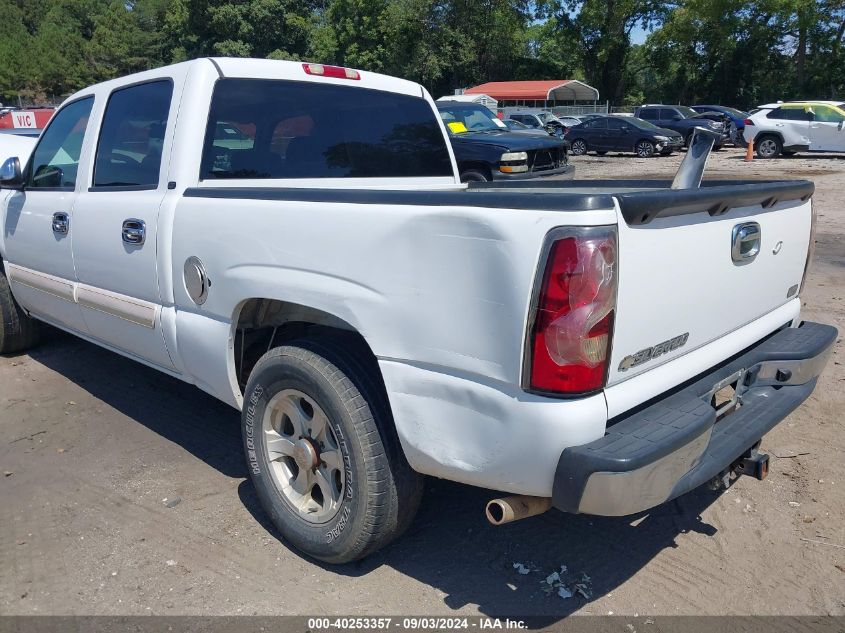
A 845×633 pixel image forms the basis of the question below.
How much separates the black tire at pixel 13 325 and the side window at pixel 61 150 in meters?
1.03

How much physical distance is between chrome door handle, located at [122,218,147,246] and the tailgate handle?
2.58m

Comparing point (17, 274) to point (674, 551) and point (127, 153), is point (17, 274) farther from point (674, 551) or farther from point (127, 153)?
point (674, 551)

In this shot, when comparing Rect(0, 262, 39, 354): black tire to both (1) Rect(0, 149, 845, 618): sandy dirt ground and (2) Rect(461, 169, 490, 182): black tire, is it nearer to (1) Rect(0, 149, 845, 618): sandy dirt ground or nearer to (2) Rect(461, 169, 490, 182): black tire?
(1) Rect(0, 149, 845, 618): sandy dirt ground

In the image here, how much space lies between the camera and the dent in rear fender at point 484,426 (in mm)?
2170

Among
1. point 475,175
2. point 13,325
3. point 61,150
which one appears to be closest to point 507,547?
point 61,150

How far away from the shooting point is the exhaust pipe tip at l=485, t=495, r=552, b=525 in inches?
93.0

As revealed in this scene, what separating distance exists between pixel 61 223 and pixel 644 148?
79.8 feet

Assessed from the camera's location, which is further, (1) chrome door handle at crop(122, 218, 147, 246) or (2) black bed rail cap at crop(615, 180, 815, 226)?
(1) chrome door handle at crop(122, 218, 147, 246)

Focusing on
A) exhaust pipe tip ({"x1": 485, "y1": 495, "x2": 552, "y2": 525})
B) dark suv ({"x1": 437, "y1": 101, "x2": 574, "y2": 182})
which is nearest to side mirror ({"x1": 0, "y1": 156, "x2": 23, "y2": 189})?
exhaust pipe tip ({"x1": 485, "y1": 495, "x2": 552, "y2": 525})

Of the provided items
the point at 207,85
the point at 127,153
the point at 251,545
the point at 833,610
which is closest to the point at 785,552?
the point at 833,610

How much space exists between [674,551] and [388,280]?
1743 mm

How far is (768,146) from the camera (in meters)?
23.3

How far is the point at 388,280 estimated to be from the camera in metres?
2.45

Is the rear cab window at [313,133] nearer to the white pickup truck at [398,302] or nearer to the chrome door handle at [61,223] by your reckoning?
the white pickup truck at [398,302]
